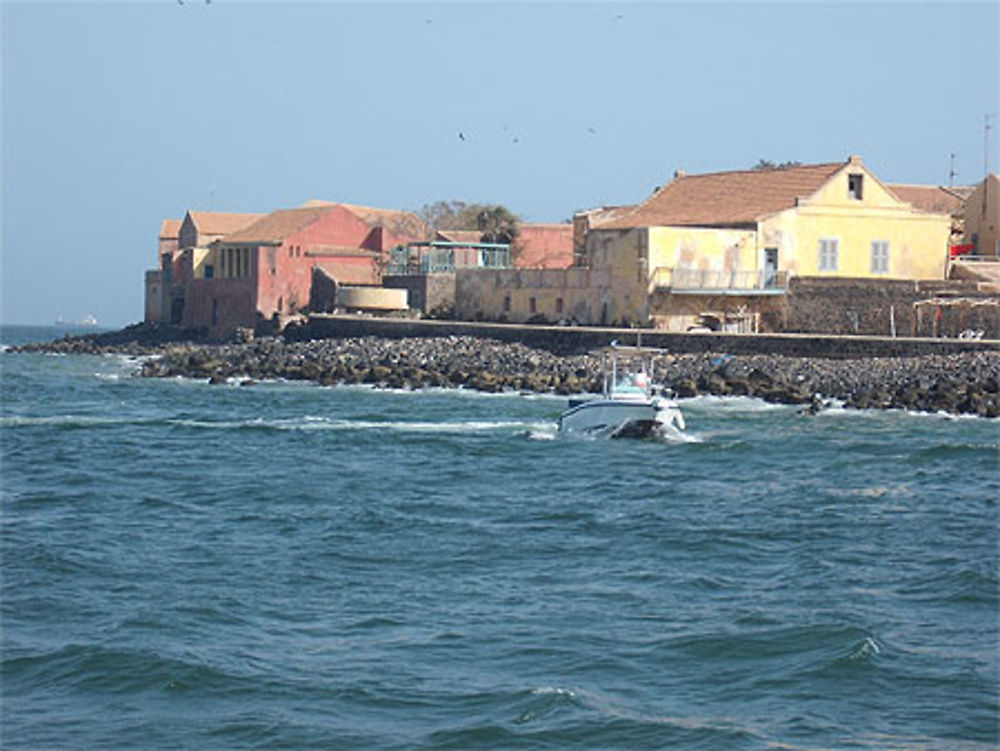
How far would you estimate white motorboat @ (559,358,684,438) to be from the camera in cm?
2825

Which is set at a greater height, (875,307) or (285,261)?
(285,261)

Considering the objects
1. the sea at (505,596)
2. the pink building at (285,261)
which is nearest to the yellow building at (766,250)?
the pink building at (285,261)

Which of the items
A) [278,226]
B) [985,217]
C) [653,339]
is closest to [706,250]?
[653,339]

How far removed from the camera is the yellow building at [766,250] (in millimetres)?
46781

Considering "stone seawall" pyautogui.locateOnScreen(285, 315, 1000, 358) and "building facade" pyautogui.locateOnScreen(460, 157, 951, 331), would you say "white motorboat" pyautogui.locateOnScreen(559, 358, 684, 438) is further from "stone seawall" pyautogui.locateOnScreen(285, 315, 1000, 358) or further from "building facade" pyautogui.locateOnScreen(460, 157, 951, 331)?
"building facade" pyautogui.locateOnScreen(460, 157, 951, 331)

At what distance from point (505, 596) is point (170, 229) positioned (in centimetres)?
6831

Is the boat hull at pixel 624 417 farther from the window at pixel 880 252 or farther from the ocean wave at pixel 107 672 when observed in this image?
the window at pixel 880 252

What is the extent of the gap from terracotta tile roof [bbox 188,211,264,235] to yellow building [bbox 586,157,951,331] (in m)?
29.8

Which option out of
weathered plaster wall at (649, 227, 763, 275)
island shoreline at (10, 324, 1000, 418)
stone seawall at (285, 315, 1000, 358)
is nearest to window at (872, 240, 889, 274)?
weathered plaster wall at (649, 227, 763, 275)

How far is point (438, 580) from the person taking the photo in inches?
646

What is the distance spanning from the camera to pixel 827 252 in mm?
48000

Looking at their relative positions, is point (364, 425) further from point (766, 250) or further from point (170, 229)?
point (170, 229)

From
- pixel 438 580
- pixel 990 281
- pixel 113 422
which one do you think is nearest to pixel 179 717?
pixel 438 580

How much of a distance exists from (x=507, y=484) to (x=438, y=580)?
7307 mm
